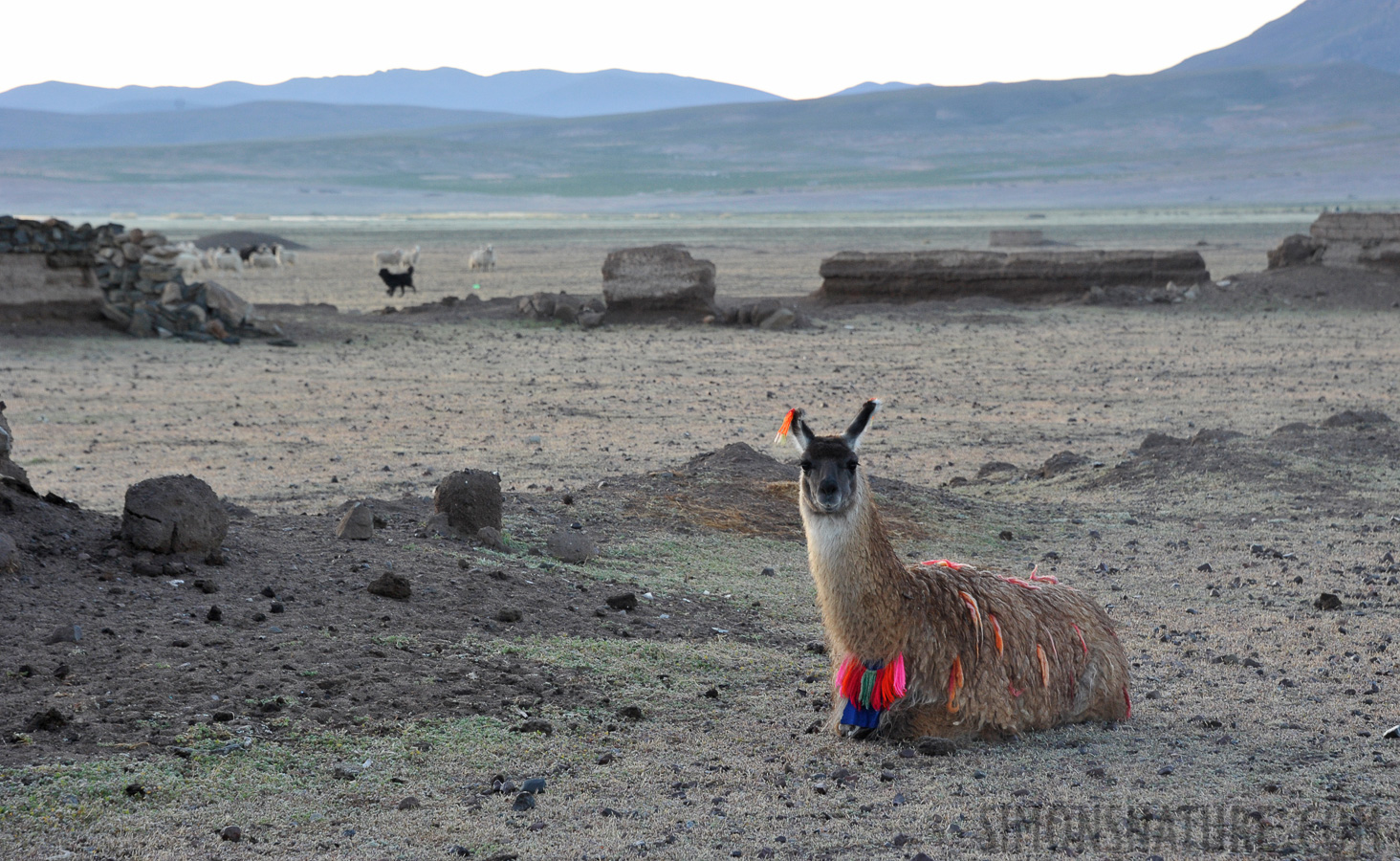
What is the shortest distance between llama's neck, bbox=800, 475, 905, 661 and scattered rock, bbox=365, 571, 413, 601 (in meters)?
2.58

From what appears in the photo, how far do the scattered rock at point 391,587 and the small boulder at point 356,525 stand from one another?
112 cm

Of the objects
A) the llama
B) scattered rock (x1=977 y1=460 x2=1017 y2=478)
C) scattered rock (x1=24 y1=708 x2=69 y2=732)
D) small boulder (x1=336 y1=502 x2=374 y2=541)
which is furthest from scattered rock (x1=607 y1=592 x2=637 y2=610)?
scattered rock (x1=977 y1=460 x2=1017 y2=478)

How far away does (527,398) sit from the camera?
696 inches

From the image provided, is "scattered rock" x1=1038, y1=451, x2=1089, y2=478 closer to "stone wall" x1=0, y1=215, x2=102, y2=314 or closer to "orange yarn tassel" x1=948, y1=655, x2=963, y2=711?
"orange yarn tassel" x1=948, y1=655, x2=963, y2=711

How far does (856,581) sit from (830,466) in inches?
21.5

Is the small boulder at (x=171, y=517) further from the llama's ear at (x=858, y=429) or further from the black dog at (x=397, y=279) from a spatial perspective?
the black dog at (x=397, y=279)

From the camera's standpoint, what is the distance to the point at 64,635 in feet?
20.4

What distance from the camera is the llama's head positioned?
5664 millimetres

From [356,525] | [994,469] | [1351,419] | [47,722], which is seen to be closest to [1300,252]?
[1351,419]

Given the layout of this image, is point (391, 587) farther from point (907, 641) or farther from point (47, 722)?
point (907, 641)

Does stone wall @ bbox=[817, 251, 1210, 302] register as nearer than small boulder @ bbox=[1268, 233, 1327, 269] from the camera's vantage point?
Yes

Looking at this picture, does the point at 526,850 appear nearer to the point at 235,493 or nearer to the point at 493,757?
the point at 493,757

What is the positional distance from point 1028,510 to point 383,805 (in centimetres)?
732

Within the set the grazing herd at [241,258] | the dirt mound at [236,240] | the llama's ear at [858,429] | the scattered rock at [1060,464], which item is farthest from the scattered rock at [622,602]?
the dirt mound at [236,240]
